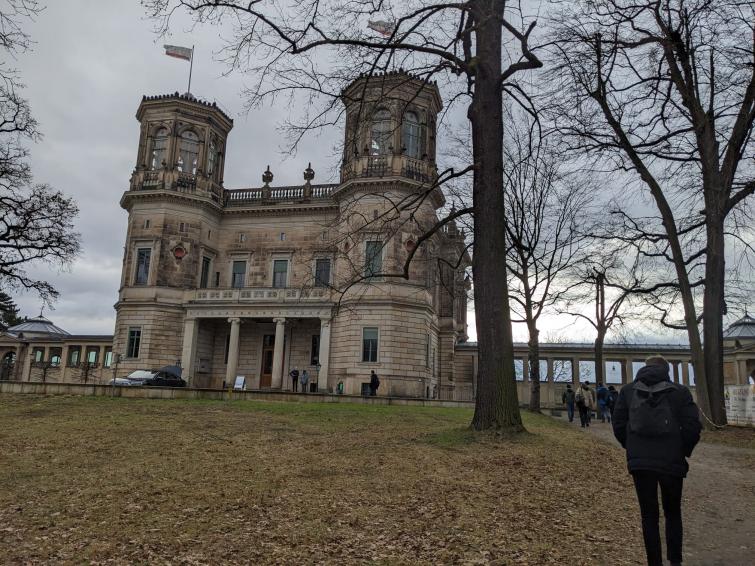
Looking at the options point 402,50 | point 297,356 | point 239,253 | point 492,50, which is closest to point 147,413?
point 402,50

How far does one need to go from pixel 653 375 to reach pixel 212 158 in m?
41.8

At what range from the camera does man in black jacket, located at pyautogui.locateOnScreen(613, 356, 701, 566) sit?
488cm

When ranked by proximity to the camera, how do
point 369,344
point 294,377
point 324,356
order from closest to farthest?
point 369,344 → point 294,377 → point 324,356

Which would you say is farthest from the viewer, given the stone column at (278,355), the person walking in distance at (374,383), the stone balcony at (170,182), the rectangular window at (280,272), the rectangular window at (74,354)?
the rectangular window at (74,354)

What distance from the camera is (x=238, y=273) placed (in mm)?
42656

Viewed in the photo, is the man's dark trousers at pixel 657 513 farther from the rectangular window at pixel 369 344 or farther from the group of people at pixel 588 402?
the rectangular window at pixel 369 344

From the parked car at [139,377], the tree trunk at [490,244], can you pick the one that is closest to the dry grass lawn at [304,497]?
the tree trunk at [490,244]

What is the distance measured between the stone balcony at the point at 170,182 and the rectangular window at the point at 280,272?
6779mm

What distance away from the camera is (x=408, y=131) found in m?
37.7

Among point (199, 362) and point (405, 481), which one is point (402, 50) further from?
point (199, 362)

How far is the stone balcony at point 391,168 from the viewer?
119 feet

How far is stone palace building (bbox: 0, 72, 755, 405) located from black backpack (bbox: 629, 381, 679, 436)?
2877 cm

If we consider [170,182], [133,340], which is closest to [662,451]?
[133,340]

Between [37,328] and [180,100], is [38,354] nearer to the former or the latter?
[37,328]
